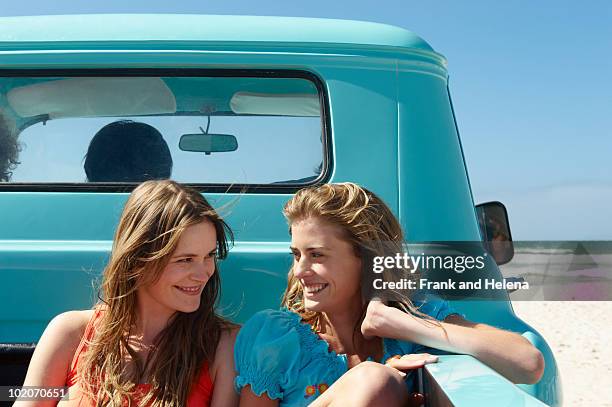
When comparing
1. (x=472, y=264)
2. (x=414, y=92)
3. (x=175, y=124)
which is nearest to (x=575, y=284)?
(x=472, y=264)

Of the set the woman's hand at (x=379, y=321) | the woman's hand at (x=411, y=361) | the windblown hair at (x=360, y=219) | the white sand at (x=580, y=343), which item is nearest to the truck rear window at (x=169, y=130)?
the windblown hair at (x=360, y=219)

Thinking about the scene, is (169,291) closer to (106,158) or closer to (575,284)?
(106,158)

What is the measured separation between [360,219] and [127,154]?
96 centimetres

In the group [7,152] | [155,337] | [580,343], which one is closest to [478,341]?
[155,337]

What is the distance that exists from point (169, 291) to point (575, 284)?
88.7 inches

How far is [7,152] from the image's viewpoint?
2436 mm

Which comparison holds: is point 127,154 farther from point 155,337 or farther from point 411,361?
point 411,361

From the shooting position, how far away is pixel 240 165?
92.2 inches

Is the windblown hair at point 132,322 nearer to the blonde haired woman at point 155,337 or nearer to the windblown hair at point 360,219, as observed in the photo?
the blonde haired woman at point 155,337

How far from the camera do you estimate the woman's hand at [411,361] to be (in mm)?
1703

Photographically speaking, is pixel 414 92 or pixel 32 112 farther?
pixel 32 112

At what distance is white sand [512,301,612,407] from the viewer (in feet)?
23.7

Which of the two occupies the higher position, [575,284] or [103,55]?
[103,55]

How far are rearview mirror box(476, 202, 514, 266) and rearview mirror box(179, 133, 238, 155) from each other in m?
1.08
